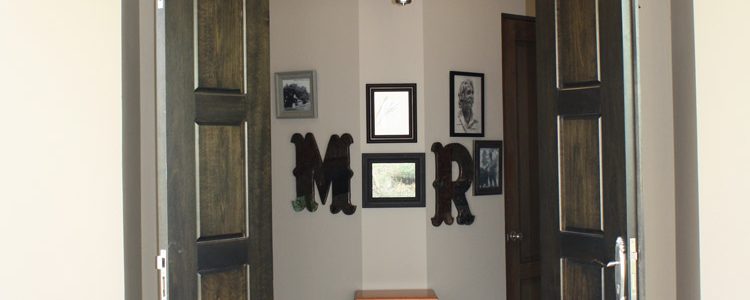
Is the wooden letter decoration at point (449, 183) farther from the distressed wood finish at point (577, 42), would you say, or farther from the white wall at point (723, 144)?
the white wall at point (723, 144)

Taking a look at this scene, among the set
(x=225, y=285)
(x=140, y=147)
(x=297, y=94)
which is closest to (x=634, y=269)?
(x=225, y=285)

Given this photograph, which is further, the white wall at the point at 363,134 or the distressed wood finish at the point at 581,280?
the white wall at the point at 363,134

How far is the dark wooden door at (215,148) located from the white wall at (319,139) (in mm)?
1341

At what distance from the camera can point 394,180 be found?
14.6ft

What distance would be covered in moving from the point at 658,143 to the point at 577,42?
0.55m

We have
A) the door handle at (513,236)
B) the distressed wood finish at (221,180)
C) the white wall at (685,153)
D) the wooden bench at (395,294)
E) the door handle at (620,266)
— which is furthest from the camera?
the door handle at (513,236)

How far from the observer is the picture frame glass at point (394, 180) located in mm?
4453

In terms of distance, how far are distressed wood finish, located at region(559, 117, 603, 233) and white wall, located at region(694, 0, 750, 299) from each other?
1.33 feet

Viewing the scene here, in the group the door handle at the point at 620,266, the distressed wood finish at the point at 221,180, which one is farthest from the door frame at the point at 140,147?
the door handle at the point at 620,266
